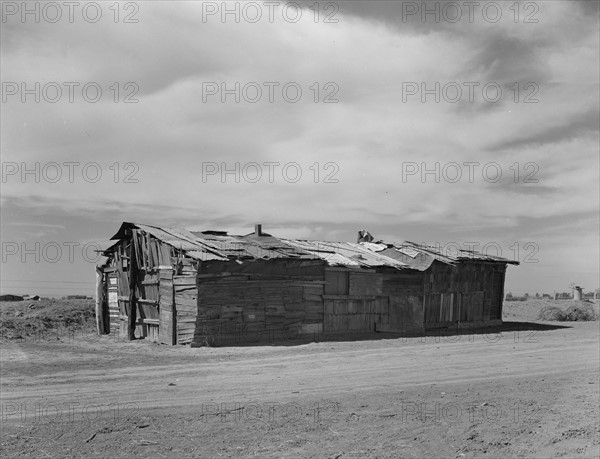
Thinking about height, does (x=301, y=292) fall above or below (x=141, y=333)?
above

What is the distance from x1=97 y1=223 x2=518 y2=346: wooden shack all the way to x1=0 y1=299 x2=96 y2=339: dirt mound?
2577 millimetres

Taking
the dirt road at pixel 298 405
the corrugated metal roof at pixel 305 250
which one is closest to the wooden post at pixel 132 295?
the corrugated metal roof at pixel 305 250

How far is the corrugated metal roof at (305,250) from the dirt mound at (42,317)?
18.4ft

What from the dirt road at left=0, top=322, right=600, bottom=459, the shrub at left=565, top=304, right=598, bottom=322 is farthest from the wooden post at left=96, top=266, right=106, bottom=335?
the shrub at left=565, top=304, right=598, bottom=322

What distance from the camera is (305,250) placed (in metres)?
27.1

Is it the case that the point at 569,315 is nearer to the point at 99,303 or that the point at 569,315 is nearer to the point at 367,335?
the point at 367,335

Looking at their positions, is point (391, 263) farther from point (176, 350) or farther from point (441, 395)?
point (441, 395)

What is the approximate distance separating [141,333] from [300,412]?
662 inches

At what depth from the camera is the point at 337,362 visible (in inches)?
687

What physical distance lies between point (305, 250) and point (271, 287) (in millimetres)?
3601

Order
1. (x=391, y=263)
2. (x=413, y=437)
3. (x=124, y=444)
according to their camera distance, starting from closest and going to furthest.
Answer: (x=124, y=444) < (x=413, y=437) < (x=391, y=263)

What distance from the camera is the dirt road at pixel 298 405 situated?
28.3 feet

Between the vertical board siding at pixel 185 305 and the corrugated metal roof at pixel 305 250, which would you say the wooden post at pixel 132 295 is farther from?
the vertical board siding at pixel 185 305

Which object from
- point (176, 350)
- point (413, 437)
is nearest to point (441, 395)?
point (413, 437)
